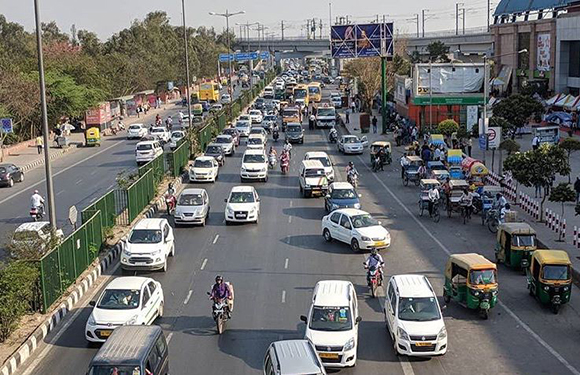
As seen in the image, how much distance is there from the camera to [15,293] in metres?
19.1

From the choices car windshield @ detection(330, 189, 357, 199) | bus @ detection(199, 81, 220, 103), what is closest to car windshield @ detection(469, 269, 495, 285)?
car windshield @ detection(330, 189, 357, 199)

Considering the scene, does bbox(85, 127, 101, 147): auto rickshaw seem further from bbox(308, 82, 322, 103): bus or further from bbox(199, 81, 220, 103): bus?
bbox(199, 81, 220, 103): bus

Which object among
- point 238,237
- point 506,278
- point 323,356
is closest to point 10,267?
point 323,356

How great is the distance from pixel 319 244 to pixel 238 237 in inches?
128

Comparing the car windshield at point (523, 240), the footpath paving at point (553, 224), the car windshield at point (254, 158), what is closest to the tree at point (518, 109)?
the footpath paving at point (553, 224)

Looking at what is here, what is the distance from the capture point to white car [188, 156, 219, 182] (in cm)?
4288

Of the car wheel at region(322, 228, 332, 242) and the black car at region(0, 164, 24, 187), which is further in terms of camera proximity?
the black car at region(0, 164, 24, 187)

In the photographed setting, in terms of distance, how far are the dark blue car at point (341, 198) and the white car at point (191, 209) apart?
510 cm

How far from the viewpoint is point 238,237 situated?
2977 cm

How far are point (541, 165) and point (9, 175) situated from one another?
2880 cm

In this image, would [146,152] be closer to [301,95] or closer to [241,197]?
[241,197]

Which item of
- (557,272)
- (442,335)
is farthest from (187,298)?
(557,272)

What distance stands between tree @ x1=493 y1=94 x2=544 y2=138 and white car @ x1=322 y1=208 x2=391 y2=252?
25701 millimetres

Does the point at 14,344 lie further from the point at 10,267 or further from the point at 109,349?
the point at 109,349
